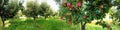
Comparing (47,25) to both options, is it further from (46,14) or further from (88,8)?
(88,8)

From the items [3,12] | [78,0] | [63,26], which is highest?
[78,0]

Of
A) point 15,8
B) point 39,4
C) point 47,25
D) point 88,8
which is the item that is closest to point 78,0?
point 88,8

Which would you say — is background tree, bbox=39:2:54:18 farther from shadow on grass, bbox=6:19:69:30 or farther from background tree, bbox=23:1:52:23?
shadow on grass, bbox=6:19:69:30

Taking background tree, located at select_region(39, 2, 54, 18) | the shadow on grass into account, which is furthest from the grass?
background tree, located at select_region(39, 2, 54, 18)

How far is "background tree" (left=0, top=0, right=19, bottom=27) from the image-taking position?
18.8 meters

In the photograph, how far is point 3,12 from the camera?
1909 cm

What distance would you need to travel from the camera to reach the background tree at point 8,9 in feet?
61.7

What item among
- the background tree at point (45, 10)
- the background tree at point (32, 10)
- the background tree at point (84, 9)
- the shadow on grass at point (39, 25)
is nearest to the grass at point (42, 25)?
the shadow on grass at point (39, 25)

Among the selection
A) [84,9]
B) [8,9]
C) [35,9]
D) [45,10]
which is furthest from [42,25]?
[84,9]

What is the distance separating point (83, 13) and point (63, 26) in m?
11.8

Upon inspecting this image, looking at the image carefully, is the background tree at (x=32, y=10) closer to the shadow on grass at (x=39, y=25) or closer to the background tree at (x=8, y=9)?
the shadow on grass at (x=39, y=25)

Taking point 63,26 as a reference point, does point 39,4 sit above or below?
above

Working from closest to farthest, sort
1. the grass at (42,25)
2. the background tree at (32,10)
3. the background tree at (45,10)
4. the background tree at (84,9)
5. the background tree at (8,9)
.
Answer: the background tree at (84,9) < the background tree at (8,9) < the background tree at (32,10) < the background tree at (45,10) < the grass at (42,25)

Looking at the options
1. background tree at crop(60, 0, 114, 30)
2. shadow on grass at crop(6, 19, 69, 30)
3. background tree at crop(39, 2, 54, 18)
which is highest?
background tree at crop(60, 0, 114, 30)
